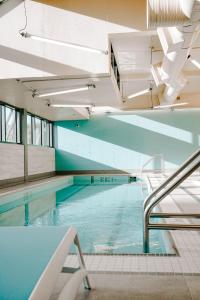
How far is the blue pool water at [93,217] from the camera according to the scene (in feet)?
11.6

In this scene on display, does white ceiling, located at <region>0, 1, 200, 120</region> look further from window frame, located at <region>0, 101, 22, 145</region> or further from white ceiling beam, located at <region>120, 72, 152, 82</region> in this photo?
white ceiling beam, located at <region>120, 72, 152, 82</region>

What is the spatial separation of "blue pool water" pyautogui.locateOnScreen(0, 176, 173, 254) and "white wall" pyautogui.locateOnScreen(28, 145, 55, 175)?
113 inches

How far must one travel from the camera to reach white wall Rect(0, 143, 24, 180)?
29.6ft

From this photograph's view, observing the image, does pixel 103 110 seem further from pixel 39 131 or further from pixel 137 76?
pixel 137 76

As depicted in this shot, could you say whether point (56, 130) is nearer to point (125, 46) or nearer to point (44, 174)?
point (44, 174)

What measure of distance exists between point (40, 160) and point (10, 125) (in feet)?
8.24

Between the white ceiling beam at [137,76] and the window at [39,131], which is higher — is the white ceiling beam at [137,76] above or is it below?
above

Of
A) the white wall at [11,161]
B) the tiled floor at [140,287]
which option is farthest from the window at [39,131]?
the tiled floor at [140,287]

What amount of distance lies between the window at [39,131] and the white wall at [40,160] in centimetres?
31

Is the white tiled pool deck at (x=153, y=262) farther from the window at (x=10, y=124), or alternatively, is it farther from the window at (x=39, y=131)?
the window at (x=39, y=131)

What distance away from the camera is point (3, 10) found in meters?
6.83

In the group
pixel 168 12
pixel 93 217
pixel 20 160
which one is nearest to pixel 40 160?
pixel 20 160

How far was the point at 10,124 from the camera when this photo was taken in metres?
10.0

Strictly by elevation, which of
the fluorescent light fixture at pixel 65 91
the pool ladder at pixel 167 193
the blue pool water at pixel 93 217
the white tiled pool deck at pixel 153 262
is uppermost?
the fluorescent light fixture at pixel 65 91
